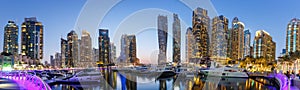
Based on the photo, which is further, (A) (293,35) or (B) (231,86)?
(A) (293,35)

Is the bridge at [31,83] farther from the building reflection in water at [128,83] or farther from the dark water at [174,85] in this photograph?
the building reflection in water at [128,83]

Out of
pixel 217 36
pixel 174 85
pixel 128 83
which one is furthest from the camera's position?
pixel 128 83

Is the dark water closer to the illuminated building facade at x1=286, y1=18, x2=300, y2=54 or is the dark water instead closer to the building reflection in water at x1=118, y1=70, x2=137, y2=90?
the building reflection in water at x1=118, y1=70, x2=137, y2=90

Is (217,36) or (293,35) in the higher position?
(293,35)

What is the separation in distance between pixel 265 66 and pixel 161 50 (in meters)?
31.2

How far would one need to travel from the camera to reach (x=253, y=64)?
36.4m

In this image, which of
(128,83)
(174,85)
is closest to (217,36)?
(174,85)

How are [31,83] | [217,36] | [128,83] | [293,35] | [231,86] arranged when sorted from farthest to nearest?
[293,35] → [128,83] → [231,86] → [31,83] → [217,36]

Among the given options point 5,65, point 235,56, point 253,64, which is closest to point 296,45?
point 235,56

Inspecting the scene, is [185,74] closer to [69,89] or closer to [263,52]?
[69,89]

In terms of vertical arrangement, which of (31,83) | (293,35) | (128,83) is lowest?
(128,83)

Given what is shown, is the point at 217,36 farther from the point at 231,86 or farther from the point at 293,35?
the point at 293,35

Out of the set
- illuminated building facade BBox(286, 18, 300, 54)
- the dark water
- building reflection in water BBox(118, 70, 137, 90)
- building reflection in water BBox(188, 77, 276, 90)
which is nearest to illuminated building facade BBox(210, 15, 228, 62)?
the dark water

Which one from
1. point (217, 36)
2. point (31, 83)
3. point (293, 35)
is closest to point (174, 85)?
point (31, 83)
